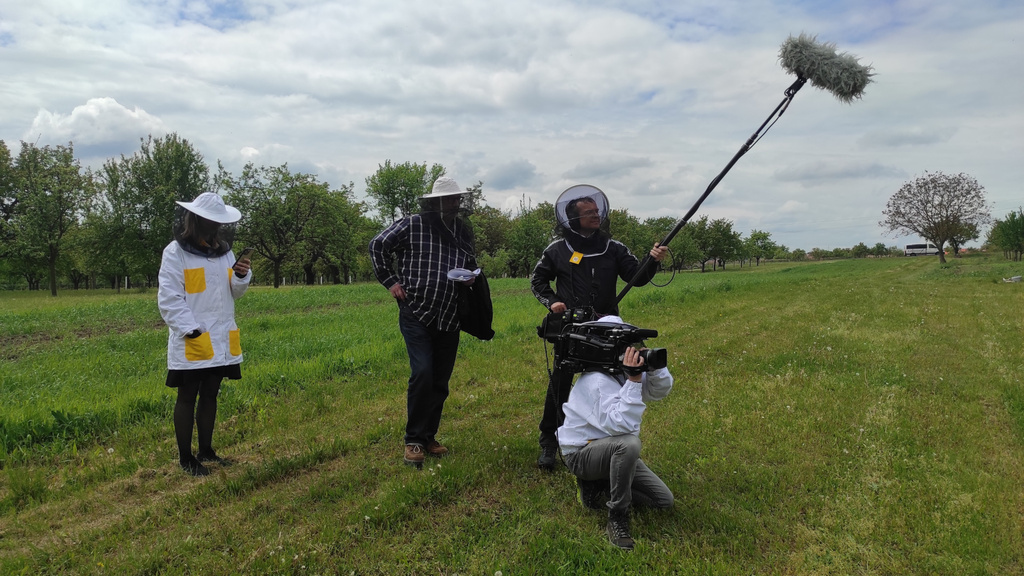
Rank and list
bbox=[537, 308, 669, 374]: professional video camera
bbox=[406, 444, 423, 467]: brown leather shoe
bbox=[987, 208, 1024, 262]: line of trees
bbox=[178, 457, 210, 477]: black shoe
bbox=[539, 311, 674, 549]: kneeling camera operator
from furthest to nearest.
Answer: bbox=[987, 208, 1024, 262]: line of trees
bbox=[406, 444, 423, 467]: brown leather shoe
bbox=[178, 457, 210, 477]: black shoe
bbox=[539, 311, 674, 549]: kneeling camera operator
bbox=[537, 308, 669, 374]: professional video camera

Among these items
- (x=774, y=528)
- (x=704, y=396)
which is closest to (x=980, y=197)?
(x=704, y=396)

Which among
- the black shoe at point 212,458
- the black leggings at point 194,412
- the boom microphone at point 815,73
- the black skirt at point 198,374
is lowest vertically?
the black shoe at point 212,458

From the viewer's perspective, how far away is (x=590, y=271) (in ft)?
14.6

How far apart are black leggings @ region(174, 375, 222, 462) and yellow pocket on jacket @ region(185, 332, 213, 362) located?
0.86ft

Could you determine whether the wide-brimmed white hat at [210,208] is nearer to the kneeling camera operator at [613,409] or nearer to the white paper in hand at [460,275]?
the white paper in hand at [460,275]

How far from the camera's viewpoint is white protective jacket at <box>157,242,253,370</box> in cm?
431

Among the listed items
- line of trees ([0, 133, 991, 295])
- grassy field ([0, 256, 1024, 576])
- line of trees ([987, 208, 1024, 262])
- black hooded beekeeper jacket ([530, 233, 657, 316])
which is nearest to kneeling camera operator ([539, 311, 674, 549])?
grassy field ([0, 256, 1024, 576])

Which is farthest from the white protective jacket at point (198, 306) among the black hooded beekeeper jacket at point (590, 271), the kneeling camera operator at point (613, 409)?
the kneeling camera operator at point (613, 409)

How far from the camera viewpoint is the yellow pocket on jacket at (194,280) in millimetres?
4449

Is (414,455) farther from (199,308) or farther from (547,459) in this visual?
(199,308)

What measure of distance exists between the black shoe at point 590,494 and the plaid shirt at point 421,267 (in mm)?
1884

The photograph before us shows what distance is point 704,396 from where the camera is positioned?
6.89 meters

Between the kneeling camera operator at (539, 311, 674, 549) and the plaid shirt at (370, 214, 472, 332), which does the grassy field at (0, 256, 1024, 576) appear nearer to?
the kneeling camera operator at (539, 311, 674, 549)

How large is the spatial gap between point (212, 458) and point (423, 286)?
2663 millimetres
